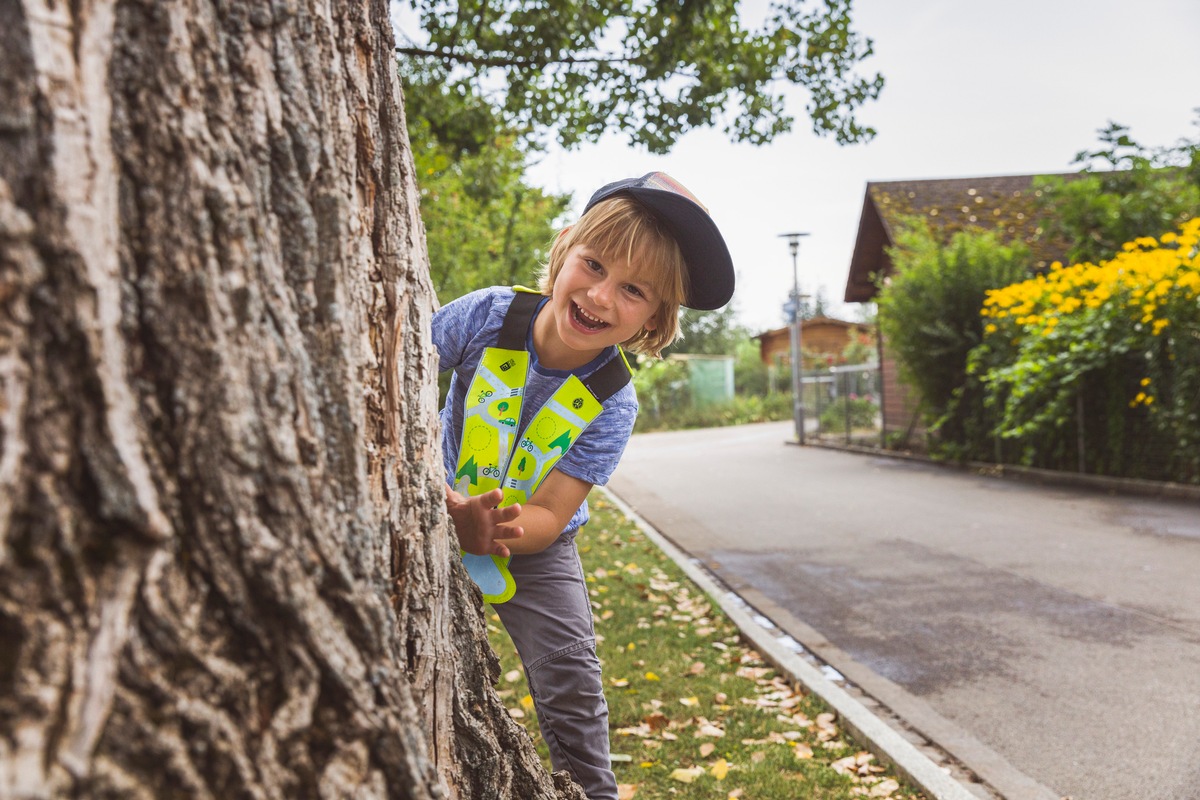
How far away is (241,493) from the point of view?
1.11 metres

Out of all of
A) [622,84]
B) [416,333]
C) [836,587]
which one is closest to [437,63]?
[622,84]

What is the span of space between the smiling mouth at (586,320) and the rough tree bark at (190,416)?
1150mm

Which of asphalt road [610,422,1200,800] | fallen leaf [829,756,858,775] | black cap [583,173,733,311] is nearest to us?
black cap [583,173,733,311]

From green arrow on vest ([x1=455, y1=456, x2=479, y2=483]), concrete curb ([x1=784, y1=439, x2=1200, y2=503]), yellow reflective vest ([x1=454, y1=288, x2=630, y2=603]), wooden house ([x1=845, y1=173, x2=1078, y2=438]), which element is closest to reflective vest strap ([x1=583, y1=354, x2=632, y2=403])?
yellow reflective vest ([x1=454, y1=288, x2=630, y2=603])

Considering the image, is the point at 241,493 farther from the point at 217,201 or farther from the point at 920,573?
the point at 920,573

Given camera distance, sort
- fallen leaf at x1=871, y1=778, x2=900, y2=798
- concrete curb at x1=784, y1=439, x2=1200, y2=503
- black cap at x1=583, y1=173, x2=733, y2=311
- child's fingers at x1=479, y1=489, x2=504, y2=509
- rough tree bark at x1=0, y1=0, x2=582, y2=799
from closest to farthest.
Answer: rough tree bark at x1=0, y1=0, x2=582, y2=799, child's fingers at x1=479, y1=489, x2=504, y2=509, black cap at x1=583, y1=173, x2=733, y2=311, fallen leaf at x1=871, y1=778, x2=900, y2=798, concrete curb at x1=784, y1=439, x2=1200, y2=503

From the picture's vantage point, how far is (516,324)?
278 centimetres

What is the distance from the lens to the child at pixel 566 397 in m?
2.60

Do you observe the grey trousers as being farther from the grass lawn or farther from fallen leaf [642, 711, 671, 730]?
fallen leaf [642, 711, 671, 730]

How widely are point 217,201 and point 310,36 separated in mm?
345

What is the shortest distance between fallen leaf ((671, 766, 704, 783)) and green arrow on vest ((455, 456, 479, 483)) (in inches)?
66.4

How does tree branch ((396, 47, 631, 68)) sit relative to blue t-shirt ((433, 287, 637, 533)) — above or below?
above

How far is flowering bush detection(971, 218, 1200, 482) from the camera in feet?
36.3

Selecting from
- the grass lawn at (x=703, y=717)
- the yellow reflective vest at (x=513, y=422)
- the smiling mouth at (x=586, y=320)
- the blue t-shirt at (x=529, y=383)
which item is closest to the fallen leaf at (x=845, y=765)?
the grass lawn at (x=703, y=717)
